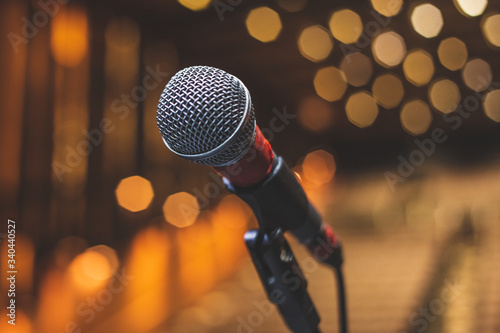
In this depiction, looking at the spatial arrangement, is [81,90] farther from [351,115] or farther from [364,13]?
[351,115]

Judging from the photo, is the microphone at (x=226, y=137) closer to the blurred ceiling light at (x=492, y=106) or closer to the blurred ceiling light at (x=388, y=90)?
the blurred ceiling light at (x=388, y=90)

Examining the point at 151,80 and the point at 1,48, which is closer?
the point at 1,48

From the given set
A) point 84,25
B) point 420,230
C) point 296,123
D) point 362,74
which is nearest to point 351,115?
point 296,123

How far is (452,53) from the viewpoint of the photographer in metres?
5.93

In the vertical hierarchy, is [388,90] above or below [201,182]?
above

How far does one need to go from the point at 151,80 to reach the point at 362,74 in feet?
12.0

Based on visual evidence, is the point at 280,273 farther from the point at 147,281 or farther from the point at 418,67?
the point at 418,67

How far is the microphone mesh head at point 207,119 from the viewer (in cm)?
56

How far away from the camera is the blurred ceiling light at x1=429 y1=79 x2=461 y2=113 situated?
6922 mm

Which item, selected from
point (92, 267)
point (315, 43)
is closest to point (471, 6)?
point (315, 43)

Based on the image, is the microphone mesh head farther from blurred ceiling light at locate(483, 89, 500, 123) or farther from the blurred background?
blurred ceiling light at locate(483, 89, 500, 123)

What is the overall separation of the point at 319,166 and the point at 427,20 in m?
4.38

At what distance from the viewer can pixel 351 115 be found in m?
8.08

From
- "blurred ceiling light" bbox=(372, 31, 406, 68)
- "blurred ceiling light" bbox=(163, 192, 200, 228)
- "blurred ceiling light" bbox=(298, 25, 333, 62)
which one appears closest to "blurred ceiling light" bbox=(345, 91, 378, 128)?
"blurred ceiling light" bbox=(372, 31, 406, 68)
